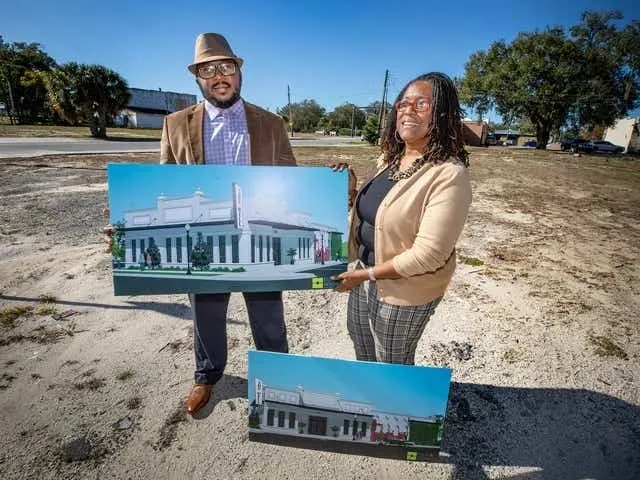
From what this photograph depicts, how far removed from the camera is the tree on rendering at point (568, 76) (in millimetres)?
28531

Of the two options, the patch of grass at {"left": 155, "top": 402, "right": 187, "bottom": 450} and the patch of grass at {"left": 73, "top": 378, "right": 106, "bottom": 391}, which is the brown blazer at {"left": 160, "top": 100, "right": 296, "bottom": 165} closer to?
the patch of grass at {"left": 155, "top": 402, "right": 187, "bottom": 450}

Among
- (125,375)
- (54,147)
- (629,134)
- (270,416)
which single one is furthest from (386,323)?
(629,134)

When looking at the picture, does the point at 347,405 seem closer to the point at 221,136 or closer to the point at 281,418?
the point at 281,418

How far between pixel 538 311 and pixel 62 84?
29642mm

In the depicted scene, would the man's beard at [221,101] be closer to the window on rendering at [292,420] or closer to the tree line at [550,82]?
the window on rendering at [292,420]

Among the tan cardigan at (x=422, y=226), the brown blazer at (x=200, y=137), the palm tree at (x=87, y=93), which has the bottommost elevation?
the tan cardigan at (x=422, y=226)

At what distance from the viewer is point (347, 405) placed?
1815 mm

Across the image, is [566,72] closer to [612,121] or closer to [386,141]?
[612,121]

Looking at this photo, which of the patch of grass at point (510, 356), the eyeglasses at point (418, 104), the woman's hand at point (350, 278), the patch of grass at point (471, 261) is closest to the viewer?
the eyeglasses at point (418, 104)

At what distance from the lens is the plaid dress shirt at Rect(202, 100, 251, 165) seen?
6.49 ft

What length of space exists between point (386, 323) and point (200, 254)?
1.05 meters

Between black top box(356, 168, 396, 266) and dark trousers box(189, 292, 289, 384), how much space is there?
28.5 inches

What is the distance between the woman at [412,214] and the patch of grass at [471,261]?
3.48 m

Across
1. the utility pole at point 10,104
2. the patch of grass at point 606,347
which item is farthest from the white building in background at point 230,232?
the utility pole at point 10,104
